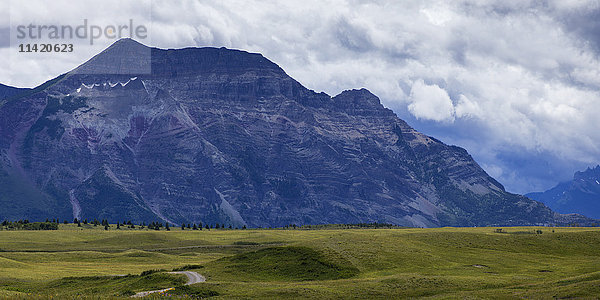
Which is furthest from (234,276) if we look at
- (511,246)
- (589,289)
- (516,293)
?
(511,246)

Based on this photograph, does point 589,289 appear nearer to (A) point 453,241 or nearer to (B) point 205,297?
(B) point 205,297

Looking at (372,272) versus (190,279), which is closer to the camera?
(190,279)

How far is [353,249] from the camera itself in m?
146

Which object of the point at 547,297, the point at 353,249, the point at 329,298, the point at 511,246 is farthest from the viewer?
the point at 511,246

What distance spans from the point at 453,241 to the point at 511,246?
14.8m

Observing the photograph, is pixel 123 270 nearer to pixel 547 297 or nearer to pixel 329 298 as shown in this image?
pixel 329 298

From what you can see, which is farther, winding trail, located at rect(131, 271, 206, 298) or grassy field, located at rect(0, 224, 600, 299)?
winding trail, located at rect(131, 271, 206, 298)

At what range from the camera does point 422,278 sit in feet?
367

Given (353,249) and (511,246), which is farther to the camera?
(511,246)

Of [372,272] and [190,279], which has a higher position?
[190,279]

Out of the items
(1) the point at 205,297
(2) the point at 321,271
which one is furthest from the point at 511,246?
(1) the point at 205,297

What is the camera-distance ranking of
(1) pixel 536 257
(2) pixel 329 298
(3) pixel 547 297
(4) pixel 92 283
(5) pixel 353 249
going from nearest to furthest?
(3) pixel 547 297 → (2) pixel 329 298 → (4) pixel 92 283 → (5) pixel 353 249 → (1) pixel 536 257

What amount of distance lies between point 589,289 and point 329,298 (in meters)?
36.7

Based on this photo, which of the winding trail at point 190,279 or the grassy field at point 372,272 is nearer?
the grassy field at point 372,272
